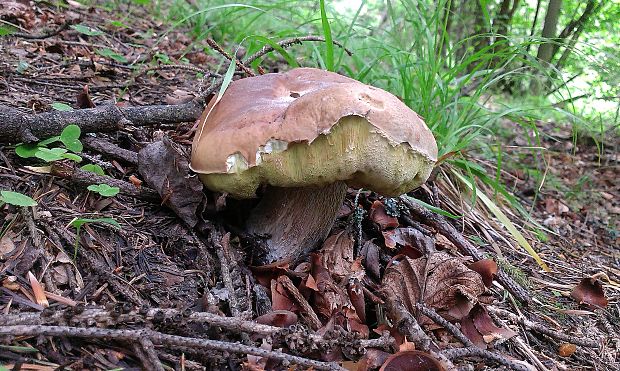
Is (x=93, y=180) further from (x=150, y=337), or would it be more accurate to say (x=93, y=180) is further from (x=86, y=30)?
(x=86, y=30)

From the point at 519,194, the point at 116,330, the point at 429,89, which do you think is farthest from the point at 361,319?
the point at 519,194

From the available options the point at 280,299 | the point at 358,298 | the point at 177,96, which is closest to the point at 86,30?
the point at 177,96

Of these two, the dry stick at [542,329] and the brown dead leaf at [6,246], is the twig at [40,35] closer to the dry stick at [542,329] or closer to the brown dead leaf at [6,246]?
the brown dead leaf at [6,246]

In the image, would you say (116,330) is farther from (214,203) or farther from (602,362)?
(602,362)

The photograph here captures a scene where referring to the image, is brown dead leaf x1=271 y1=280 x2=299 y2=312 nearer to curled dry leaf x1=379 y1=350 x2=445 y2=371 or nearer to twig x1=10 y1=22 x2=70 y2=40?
curled dry leaf x1=379 y1=350 x2=445 y2=371

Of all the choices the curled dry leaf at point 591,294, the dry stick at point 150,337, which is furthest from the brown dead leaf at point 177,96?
Answer: the curled dry leaf at point 591,294

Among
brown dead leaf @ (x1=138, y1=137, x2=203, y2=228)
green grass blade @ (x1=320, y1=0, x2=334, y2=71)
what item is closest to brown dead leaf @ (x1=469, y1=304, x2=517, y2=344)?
brown dead leaf @ (x1=138, y1=137, x2=203, y2=228)
